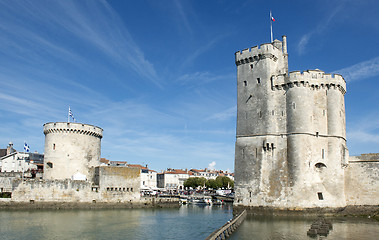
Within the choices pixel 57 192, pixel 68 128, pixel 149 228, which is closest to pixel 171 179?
pixel 68 128

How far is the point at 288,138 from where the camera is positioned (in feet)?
115

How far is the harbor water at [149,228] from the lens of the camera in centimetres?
2283

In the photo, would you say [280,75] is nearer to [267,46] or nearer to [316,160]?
[267,46]

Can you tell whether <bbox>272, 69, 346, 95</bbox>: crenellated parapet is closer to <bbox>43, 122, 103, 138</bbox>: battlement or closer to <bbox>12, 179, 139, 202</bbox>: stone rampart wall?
<bbox>12, 179, 139, 202</bbox>: stone rampart wall

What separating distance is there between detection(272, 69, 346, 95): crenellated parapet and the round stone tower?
24608 mm

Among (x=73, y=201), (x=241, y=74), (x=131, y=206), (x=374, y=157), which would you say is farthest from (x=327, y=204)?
(x=73, y=201)

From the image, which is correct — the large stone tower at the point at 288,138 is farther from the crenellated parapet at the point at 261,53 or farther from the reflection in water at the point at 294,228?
the reflection in water at the point at 294,228

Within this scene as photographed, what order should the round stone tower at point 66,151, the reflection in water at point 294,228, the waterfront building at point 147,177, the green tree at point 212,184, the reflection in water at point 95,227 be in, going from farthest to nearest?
the waterfront building at point 147,177 → the green tree at point 212,184 → the round stone tower at point 66,151 → the reflection in water at point 95,227 → the reflection in water at point 294,228

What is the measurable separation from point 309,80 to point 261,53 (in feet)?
19.0

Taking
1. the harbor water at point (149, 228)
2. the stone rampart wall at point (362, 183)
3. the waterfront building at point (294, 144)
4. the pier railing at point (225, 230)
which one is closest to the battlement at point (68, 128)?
the harbor water at point (149, 228)

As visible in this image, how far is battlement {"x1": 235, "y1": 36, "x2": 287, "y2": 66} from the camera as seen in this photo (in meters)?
36.6

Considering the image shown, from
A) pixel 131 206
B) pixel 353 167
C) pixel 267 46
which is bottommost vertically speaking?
pixel 131 206

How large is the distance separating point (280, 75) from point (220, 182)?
5502cm

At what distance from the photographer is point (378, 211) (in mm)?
32875
